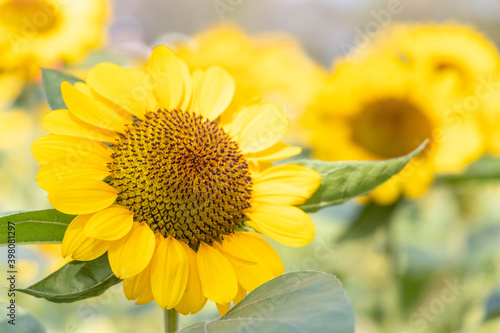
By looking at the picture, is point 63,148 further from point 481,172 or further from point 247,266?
point 481,172

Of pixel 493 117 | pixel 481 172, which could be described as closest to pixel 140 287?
pixel 481 172

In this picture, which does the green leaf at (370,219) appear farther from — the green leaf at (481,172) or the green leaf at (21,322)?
the green leaf at (21,322)

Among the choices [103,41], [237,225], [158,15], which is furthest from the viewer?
[158,15]

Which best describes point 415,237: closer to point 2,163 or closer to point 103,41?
point 103,41

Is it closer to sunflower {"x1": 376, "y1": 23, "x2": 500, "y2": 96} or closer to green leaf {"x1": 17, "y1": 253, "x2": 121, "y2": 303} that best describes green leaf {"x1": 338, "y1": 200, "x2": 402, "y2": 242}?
sunflower {"x1": 376, "y1": 23, "x2": 500, "y2": 96}

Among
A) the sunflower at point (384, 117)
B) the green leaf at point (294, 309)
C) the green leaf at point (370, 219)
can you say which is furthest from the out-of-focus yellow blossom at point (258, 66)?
the green leaf at point (294, 309)

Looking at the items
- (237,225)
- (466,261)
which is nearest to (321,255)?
(466,261)

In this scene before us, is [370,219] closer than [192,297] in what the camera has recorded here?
No
